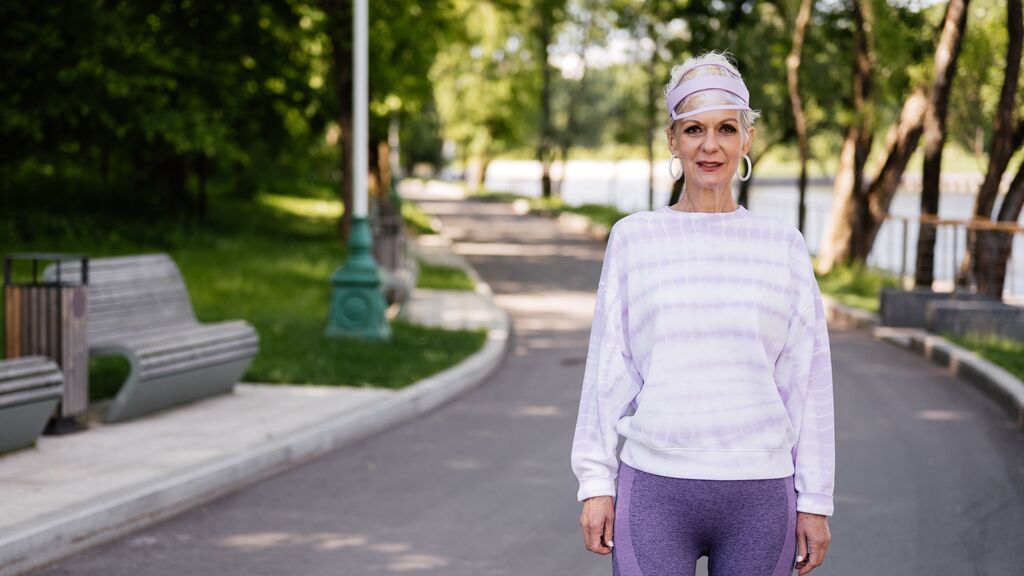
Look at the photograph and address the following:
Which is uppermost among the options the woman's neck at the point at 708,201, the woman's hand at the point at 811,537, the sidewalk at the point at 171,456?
the woman's neck at the point at 708,201

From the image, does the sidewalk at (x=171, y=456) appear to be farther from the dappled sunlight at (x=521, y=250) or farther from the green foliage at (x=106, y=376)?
the dappled sunlight at (x=521, y=250)

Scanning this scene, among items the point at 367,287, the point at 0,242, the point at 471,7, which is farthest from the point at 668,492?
the point at 471,7

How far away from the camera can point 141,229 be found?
24.8m

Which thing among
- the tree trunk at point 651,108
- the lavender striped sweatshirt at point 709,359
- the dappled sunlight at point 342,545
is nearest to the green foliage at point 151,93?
the tree trunk at point 651,108

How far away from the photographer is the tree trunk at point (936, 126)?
16750 mm

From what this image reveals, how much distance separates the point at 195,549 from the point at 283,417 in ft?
9.60

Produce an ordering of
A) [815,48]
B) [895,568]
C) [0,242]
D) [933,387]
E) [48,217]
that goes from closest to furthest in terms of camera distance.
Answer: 1. [895,568]
2. [933,387]
3. [0,242]
4. [48,217]
5. [815,48]

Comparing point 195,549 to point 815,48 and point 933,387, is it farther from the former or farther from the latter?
point 815,48

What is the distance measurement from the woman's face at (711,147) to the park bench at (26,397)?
512cm

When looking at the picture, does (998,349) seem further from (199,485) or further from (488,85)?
(488,85)

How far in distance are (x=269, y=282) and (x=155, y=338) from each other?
10403mm

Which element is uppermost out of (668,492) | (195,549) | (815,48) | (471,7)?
(471,7)

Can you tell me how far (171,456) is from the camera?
25.0 feet

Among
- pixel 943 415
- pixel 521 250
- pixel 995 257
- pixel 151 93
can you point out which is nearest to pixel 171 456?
pixel 943 415
